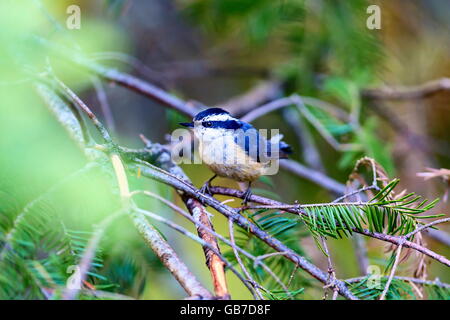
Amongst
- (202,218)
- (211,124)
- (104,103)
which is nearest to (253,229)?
(202,218)

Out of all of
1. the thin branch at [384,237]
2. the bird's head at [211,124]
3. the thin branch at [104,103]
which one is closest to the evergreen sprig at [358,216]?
the thin branch at [384,237]

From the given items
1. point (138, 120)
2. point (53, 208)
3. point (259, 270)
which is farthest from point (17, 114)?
point (138, 120)

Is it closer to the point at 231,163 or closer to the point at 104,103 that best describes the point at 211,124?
the point at 231,163

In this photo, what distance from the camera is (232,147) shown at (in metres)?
1.96

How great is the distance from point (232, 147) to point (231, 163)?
100 mm

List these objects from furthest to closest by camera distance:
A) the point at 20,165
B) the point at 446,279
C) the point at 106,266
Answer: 1. the point at 446,279
2. the point at 106,266
3. the point at 20,165

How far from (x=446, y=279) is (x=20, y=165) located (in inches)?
83.5

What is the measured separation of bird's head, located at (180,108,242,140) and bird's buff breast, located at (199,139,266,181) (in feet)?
0.23

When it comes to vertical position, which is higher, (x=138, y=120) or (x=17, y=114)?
(x=138, y=120)

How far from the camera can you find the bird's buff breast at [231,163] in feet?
6.16

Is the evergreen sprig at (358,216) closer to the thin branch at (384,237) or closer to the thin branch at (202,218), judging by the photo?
the thin branch at (384,237)

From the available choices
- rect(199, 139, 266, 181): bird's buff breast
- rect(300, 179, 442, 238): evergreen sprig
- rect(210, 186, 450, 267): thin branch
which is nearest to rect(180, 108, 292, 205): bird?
rect(199, 139, 266, 181): bird's buff breast
